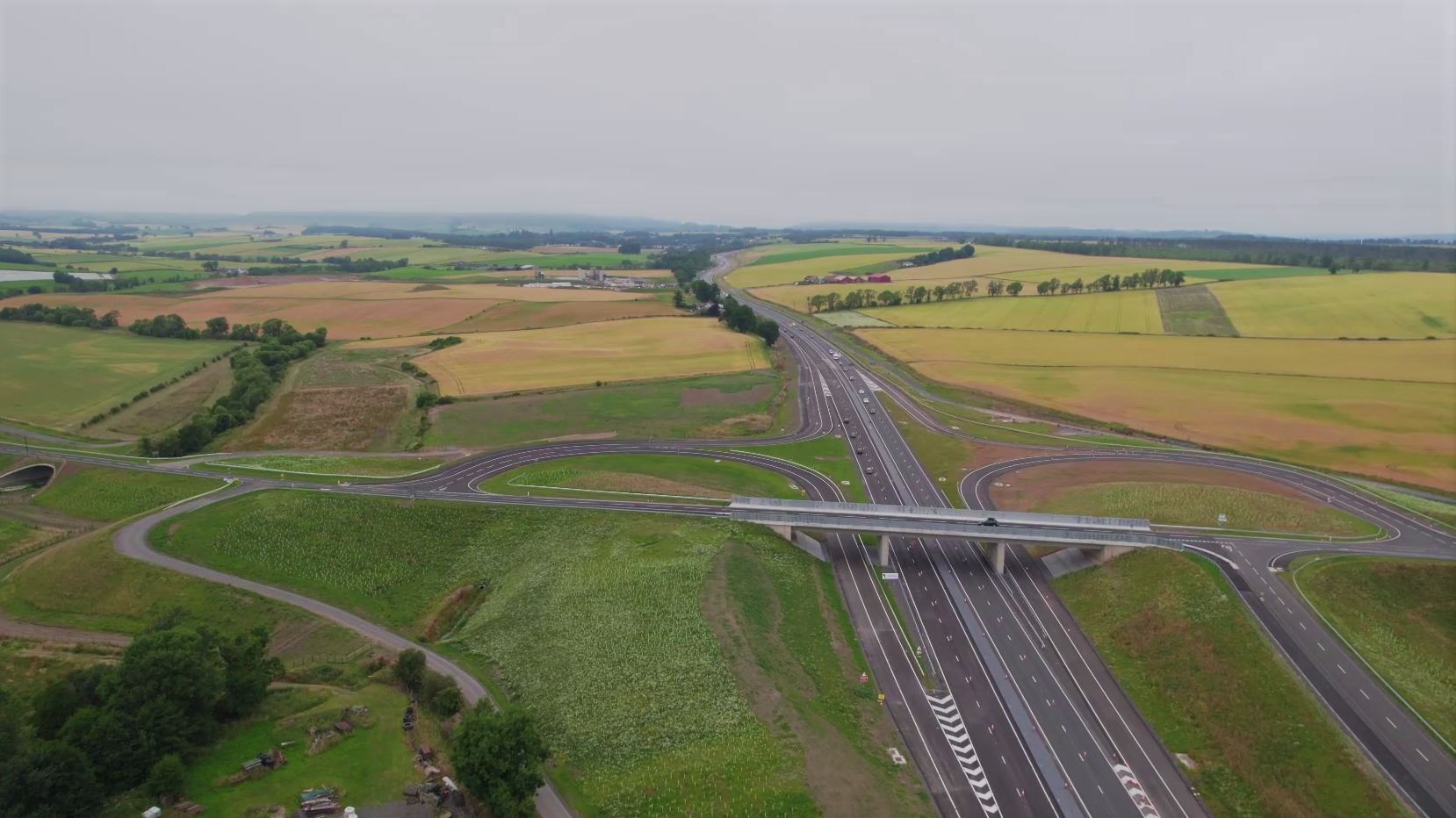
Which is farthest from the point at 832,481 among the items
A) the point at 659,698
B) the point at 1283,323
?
the point at 1283,323

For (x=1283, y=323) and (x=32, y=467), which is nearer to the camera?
(x=32, y=467)

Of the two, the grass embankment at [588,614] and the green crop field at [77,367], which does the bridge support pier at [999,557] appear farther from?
the green crop field at [77,367]

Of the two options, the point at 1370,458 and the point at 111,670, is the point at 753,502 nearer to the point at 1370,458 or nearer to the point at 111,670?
the point at 111,670

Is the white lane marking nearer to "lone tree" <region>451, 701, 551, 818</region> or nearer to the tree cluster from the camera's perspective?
"lone tree" <region>451, 701, 551, 818</region>

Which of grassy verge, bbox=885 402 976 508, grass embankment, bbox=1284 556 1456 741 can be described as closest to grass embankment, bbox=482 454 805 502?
grassy verge, bbox=885 402 976 508

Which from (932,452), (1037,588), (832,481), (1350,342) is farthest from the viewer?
(1350,342)
